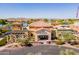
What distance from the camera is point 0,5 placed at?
3.29 metres

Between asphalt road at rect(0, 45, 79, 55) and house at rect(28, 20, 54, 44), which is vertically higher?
house at rect(28, 20, 54, 44)

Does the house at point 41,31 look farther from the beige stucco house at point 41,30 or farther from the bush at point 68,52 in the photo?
the bush at point 68,52

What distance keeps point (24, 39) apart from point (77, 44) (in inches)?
20.7

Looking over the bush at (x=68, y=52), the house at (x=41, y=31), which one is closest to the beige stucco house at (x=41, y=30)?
the house at (x=41, y=31)

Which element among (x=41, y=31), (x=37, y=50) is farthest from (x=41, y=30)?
(x=37, y=50)

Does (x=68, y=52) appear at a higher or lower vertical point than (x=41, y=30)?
lower

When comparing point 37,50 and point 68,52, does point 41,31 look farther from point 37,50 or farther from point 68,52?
point 68,52

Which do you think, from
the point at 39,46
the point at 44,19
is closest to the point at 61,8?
the point at 44,19

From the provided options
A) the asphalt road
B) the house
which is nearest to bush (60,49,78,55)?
the asphalt road

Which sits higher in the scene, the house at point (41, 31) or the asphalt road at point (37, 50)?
the house at point (41, 31)

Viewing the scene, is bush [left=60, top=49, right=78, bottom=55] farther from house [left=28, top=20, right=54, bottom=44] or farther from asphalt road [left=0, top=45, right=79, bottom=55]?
house [left=28, top=20, right=54, bottom=44]

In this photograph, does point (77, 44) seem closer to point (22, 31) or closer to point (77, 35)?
point (77, 35)

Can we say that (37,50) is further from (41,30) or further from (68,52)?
(68,52)

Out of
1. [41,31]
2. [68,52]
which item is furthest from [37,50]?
[68,52]
